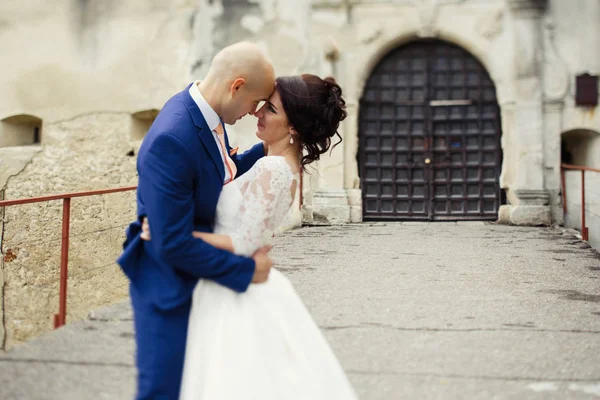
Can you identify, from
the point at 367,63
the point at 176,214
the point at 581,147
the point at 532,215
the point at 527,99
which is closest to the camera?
the point at 176,214

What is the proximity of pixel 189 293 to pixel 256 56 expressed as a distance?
77cm

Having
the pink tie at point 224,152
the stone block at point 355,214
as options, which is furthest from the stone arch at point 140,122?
the pink tie at point 224,152

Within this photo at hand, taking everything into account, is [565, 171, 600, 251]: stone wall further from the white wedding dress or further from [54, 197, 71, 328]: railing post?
the white wedding dress

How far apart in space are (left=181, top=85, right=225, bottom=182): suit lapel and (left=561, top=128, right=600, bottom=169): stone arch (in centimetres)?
825

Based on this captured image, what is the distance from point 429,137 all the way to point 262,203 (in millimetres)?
7828

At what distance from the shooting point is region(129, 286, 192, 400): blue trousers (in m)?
1.85

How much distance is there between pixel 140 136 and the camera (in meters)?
10.3

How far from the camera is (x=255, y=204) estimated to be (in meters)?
2.02

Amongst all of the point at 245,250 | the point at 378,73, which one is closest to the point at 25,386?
the point at 245,250

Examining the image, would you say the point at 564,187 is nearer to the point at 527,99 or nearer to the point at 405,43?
the point at 527,99

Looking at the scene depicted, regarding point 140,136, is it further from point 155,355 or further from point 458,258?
point 155,355

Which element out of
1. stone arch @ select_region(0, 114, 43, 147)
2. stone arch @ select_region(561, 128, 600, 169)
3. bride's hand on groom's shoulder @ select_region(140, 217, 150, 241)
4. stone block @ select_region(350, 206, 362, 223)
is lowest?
bride's hand on groom's shoulder @ select_region(140, 217, 150, 241)

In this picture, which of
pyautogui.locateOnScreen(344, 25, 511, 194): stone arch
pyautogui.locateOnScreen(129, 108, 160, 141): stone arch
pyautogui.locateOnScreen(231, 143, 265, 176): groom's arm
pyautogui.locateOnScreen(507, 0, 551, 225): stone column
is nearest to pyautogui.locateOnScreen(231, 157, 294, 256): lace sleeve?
pyautogui.locateOnScreen(231, 143, 265, 176): groom's arm

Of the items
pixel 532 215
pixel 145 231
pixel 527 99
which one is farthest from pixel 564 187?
pixel 145 231
